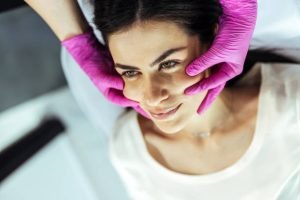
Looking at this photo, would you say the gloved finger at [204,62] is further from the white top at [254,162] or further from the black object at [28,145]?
the black object at [28,145]

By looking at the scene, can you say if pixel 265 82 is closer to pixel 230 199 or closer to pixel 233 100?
pixel 233 100

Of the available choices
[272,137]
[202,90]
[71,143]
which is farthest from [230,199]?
[71,143]

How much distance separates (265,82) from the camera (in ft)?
2.98

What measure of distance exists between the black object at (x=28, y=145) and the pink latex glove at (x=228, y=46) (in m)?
0.59

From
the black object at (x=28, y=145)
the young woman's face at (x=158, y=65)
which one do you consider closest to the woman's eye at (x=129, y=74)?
the young woman's face at (x=158, y=65)

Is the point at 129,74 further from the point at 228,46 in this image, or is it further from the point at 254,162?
the point at 254,162

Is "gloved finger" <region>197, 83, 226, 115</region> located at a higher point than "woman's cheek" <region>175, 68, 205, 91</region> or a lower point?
lower

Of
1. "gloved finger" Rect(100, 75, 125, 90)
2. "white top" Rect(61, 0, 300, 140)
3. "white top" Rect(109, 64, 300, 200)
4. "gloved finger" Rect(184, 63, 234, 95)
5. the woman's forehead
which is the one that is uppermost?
the woman's forehead

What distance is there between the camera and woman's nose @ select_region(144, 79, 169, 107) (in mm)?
771

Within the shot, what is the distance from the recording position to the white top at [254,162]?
2.96ft

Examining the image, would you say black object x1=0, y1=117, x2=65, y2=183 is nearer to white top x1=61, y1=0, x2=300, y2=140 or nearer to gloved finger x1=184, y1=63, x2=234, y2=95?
white top x1=61, y1=0, x2=300, y2=140

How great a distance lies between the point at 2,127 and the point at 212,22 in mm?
692

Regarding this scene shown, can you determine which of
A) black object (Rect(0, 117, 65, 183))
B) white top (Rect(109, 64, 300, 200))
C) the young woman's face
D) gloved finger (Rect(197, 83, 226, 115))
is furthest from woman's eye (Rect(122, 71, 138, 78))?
black object (Rect(0, 117, 65, 183))

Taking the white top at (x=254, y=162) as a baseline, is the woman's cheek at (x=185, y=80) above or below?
above
